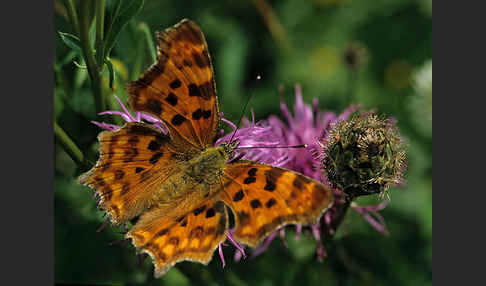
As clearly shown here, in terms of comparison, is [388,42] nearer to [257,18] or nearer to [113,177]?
[257,18]

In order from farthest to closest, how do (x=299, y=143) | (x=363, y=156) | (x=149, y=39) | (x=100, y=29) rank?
(x=299, y=143)
(x=149, y=39)
(x=100, y=29)
(x=363, y=156)

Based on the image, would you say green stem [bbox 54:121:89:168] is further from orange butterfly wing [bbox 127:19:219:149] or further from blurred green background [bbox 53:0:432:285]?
orange butterfly wing [bbox 127:19:219:149]

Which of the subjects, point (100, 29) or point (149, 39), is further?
point (149, 39)

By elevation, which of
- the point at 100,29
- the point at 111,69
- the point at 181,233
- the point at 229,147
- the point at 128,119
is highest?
the point at 100,29

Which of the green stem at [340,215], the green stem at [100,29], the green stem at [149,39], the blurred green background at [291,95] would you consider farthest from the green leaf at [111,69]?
the green stem at [340,215]

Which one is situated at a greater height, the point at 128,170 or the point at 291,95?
the point at 128,170

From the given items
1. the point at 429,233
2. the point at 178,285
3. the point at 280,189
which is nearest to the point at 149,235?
the point at 280,189

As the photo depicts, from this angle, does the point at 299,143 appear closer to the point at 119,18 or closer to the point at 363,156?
the point at 363,156

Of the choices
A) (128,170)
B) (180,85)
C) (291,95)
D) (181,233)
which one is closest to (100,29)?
(180,85)
